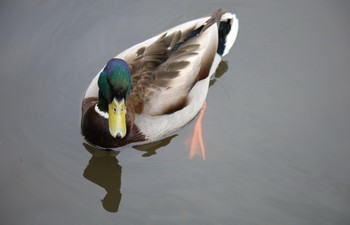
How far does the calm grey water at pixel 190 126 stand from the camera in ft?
17.7

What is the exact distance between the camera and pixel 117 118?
207 inches

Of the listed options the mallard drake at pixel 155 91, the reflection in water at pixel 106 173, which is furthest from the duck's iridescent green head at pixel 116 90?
the reflection in water at pixel 106 173

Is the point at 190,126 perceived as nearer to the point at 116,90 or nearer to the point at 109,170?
the point at 109,170

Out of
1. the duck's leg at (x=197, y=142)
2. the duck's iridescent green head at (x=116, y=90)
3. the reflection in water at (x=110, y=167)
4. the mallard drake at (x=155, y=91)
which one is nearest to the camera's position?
the duck's iridescent green head at (x=116, y=90)

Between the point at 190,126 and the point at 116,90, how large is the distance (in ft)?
3.95

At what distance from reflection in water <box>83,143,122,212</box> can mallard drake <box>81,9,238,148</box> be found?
0.11 metres

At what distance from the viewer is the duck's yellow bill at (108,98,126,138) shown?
17.0ft

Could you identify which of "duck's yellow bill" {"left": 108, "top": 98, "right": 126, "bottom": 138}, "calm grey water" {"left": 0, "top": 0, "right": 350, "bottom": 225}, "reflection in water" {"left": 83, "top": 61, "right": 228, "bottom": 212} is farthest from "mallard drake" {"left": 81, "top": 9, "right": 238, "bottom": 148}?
"calm grey water" {"left": 0, "top": 0, "right": 350, "bottom": 225}

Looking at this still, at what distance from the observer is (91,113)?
5633mm

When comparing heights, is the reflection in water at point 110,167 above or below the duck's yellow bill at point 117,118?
below

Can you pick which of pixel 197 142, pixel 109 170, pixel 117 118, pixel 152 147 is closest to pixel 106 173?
pixel 109 170

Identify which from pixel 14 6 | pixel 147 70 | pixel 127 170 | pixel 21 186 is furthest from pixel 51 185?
pixel 14 6

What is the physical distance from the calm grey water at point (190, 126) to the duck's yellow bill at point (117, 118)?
47 cm

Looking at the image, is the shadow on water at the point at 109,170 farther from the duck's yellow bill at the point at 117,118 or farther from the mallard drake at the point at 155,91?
the duck's yellow bill at the point at 117,118
